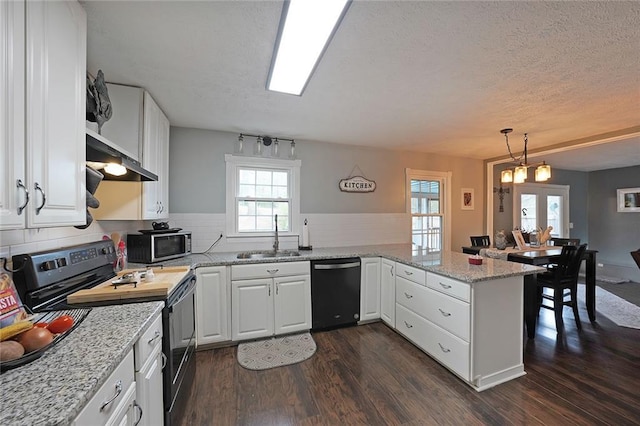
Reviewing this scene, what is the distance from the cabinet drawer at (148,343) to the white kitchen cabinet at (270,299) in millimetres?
1188

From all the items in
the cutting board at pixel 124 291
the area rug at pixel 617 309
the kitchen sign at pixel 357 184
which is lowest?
the area rug at pixel 617 309

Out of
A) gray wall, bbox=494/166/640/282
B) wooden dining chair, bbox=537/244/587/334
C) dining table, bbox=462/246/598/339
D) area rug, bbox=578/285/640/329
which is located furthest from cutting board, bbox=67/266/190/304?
gray wall, bbox=494/166/640/282

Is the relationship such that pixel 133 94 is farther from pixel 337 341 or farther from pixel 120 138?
pixel 337 341

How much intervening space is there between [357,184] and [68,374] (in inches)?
138

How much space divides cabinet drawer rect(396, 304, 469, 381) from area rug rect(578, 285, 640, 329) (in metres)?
2.57

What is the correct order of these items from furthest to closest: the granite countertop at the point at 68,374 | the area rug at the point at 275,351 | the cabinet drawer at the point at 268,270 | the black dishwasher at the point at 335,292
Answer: the black dishwasher at the point at 335,292
the cabinet drawer at the point at 268,270
the area rug at the point at 275,351
the granite countertop at the point at 68,374

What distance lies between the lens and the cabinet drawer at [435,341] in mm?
2010

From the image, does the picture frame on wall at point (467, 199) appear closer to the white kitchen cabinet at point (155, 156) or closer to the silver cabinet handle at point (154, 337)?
the white kitchen cabinet at point (155, 156)

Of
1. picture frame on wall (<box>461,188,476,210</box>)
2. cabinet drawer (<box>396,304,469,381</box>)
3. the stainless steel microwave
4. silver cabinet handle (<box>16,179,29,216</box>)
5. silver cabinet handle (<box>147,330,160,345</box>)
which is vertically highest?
picture frame on wall (<box>461,188,476,210</box>)

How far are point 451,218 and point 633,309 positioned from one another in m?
2.50

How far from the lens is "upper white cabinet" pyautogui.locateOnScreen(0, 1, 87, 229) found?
0.86 m

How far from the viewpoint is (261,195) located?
344 cm

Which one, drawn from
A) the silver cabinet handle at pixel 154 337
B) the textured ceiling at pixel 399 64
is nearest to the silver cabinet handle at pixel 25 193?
the silver cabinet handle at pixel 154 337

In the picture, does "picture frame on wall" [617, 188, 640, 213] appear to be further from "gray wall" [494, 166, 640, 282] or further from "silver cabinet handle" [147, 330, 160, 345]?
"silver cabinet handle" [147, 330, 160, 345]
